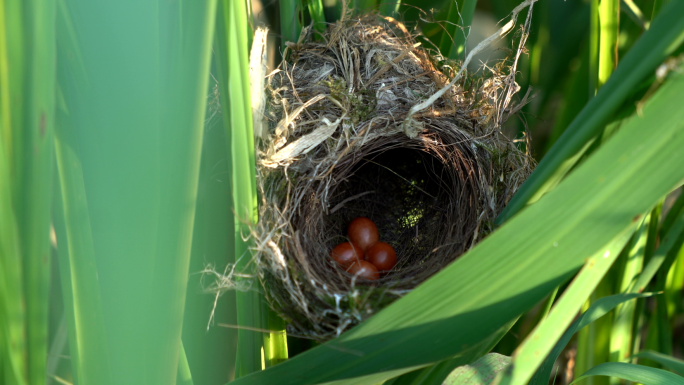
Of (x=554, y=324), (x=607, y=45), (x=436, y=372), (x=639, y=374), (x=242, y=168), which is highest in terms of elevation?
(x=607, y=45)

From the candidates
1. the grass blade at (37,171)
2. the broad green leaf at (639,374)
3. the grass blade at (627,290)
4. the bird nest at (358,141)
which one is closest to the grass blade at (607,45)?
the bird nest at (358,141)

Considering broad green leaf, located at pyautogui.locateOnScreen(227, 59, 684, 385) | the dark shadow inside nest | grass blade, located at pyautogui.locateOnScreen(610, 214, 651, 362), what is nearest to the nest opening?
the dark shadow inside nest

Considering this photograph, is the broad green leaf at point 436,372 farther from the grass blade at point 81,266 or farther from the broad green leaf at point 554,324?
the grass blade at point 81,266

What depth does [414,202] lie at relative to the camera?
1.22 metres

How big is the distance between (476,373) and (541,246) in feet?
0.86

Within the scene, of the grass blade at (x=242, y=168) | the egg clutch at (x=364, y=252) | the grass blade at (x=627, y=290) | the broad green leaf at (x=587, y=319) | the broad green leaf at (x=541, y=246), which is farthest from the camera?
the egg clutch at (x=364, y=252)

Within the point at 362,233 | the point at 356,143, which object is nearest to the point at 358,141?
the point at 356,143

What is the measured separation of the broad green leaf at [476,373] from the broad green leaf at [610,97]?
Answer: 9.1 inches

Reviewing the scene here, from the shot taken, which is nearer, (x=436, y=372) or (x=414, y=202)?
(x=436, y=372)

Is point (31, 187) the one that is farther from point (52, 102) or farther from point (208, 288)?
point (208, 288)

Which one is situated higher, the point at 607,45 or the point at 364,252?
the point at 607,45

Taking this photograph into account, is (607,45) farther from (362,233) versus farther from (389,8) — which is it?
(362,233)

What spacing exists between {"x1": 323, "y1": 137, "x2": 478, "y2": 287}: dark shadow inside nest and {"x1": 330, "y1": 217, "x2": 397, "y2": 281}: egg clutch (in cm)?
4

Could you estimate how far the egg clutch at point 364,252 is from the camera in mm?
967
